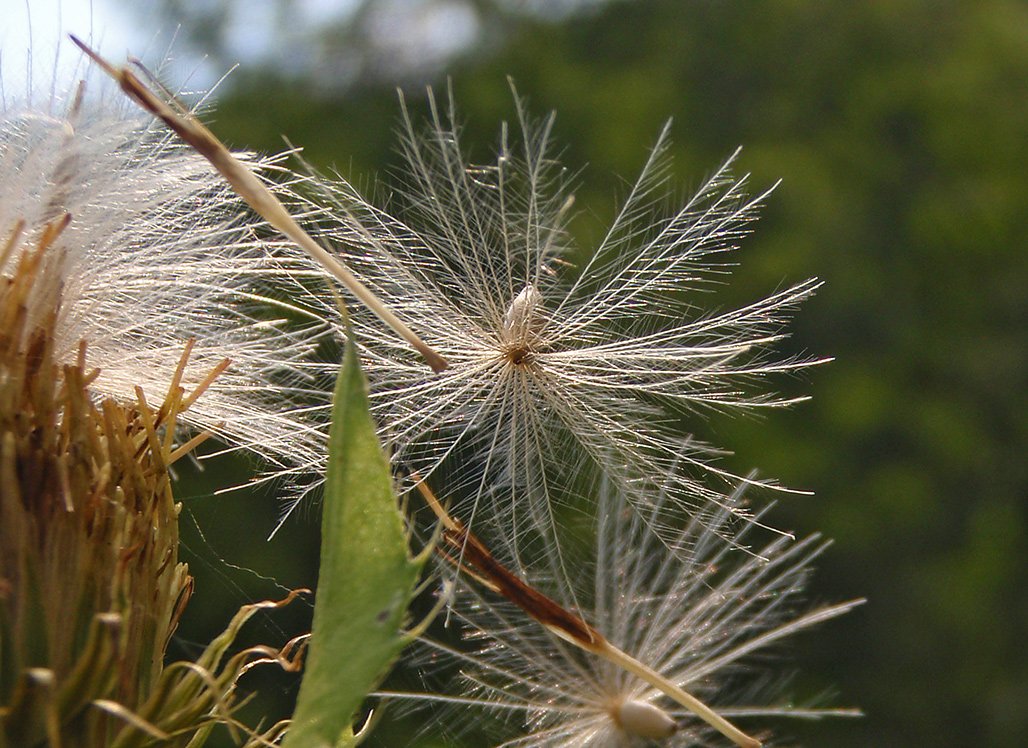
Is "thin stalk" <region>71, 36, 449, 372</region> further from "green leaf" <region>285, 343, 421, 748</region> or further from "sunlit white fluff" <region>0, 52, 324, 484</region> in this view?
"sunlit white fluff" <region>0, 52, 324, 484</region>

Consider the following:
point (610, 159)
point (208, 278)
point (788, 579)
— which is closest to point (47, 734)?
point (208, 278)

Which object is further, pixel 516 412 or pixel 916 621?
pixel 916 621

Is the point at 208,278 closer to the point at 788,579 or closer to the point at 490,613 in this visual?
the point at 490,613

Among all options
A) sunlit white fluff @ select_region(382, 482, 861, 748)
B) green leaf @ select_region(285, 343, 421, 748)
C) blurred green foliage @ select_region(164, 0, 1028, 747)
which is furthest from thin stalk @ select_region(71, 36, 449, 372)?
blurred green foliage @ select_region(164, 0, 1028, 747)

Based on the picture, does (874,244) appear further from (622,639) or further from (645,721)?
(645,721)

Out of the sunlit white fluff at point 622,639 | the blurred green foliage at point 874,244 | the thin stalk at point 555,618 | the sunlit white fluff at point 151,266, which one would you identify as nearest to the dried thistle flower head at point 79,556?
the sunlit white fluff at point 151,266

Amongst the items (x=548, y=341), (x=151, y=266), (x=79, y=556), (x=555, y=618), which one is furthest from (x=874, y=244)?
(x=79, y=556)

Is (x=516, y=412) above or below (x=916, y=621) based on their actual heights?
above
